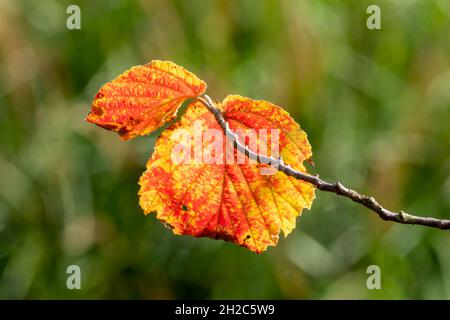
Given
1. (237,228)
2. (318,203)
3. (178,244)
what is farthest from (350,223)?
(237,228)

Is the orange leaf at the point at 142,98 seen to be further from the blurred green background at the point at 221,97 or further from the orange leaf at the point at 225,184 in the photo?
the blurred green background at the point at 221,97

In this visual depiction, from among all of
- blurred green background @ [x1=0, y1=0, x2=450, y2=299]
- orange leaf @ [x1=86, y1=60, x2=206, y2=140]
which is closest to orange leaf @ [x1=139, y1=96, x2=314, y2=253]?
orange leaf @ [x1=86, y1=60, x2=206, y2=140]

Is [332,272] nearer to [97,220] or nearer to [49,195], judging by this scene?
[97,220]

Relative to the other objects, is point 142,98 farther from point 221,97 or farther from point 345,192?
point 221,97

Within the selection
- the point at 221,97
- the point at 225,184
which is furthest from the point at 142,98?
the point at 221,97

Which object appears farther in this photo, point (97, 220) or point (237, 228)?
point (97, 220)

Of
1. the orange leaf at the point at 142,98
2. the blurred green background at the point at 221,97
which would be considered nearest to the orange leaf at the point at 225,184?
the orange leaf at the point at 142,98
